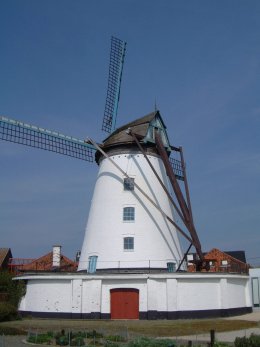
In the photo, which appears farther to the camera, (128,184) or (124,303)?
(128,184)

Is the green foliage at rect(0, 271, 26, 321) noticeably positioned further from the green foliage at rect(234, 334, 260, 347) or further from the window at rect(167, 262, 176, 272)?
the green foliage at rect(234, 334, 260, 347)

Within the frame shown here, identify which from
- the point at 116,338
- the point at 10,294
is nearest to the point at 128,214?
the point at 10,294

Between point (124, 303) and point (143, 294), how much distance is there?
1.23 metres

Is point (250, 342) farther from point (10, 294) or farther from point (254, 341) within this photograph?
point (10, 294)

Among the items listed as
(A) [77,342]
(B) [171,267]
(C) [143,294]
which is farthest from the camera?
(B) [171,267]

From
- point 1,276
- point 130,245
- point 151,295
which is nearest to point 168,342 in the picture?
point 151,295

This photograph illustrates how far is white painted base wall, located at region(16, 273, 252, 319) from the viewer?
25906 mm

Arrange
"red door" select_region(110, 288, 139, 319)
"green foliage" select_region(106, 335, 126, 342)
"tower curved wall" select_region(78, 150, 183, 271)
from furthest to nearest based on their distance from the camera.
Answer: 1. "tower curved wall" select_region(78, 150, 183, 271)
2. "red door" select_region(110, 288, 139, 319)
3. "green foliage" select_region(106, 335, 126, 342)

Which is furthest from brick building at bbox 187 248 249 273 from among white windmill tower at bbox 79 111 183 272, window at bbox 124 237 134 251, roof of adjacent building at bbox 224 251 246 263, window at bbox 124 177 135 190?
window at bbox 124 177 135 190

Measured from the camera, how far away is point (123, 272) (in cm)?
2653

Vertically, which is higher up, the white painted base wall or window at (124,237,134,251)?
window at (124,237,134,251)

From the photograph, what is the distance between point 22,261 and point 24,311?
18240mm

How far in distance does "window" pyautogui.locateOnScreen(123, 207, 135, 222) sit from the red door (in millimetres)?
4645

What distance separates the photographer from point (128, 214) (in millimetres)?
29062
